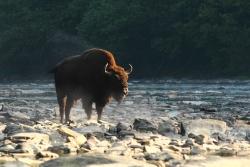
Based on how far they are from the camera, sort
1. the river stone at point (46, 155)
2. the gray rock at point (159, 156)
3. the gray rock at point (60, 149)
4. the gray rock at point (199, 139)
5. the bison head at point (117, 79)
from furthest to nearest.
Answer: the bison head at point (117, 79)
the gray rock at point (199, 139)
the gray rock at point (60, 149)
the river stone at point (46, 155)
the gray rock at point (159, 156)

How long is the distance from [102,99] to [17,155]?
21.8 ft

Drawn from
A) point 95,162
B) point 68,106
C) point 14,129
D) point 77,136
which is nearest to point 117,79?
point 68,106

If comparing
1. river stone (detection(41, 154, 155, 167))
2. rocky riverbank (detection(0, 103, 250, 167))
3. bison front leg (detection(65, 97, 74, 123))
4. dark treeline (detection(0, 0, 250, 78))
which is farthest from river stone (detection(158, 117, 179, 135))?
dark treeline (detection(0, 0, 250, 78))

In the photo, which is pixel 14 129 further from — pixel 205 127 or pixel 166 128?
pixel 205 127

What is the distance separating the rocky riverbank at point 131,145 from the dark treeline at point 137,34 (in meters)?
32.3

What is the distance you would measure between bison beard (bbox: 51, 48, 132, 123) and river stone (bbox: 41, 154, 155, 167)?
22.1 ft

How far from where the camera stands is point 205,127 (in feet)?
45.0

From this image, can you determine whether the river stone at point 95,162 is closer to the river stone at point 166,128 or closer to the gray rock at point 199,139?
the gray rock at point 199,139

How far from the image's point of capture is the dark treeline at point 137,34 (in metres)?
47.2

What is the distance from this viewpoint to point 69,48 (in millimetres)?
54906

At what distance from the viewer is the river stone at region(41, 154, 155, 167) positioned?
30.3 ft

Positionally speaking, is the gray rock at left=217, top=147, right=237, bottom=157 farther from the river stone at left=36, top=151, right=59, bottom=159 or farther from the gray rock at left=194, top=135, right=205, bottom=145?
the river stone at left=36, top=151, right=59, bottom=159

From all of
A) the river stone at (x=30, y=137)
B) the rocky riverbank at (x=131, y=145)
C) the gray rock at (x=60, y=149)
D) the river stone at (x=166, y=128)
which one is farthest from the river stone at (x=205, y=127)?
the gray rock at (x=60, y=149)

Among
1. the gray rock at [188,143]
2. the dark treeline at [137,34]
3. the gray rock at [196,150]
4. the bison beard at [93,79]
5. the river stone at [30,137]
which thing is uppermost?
the dark treeline at [137,34]
